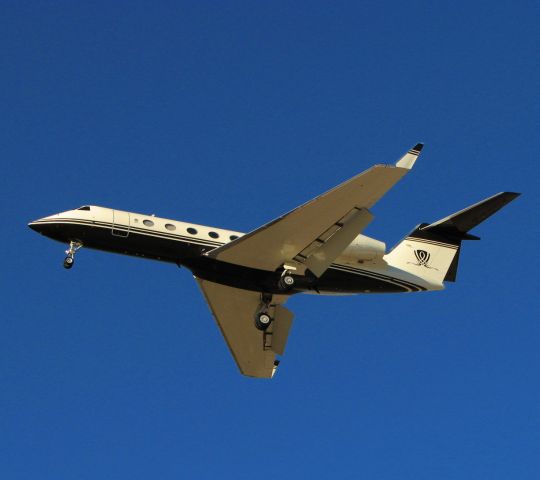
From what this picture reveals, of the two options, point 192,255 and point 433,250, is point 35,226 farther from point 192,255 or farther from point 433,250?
point 433,250

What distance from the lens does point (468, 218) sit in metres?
30.0

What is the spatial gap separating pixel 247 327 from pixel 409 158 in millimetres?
9689

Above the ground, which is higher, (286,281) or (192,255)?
(192,255)

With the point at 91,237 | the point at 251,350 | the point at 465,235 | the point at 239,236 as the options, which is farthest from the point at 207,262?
the point at 465,235

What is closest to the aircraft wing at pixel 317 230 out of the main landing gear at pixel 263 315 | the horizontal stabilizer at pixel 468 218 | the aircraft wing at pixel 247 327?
the main landing gear at pixel 263 315

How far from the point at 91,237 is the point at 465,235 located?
11.8m

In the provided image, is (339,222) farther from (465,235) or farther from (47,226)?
(47,226)

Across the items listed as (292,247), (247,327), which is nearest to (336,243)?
(292,247)

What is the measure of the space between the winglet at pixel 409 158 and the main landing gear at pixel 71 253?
31.6ft

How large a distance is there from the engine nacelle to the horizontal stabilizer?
262cm

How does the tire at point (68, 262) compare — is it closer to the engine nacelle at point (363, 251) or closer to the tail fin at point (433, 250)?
the engine nacelle at point (363, 251)

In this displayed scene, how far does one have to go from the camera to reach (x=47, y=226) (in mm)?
28156

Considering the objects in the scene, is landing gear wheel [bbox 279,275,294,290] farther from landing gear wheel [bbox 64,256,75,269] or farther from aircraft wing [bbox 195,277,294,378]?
landing gear wheel [bbox 64,256,75,269]

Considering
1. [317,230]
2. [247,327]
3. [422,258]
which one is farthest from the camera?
[247,327]
